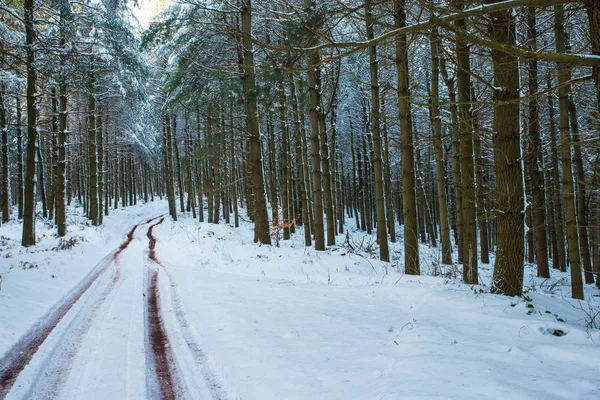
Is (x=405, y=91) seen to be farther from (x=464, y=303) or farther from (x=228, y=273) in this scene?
(x=228, y=273)

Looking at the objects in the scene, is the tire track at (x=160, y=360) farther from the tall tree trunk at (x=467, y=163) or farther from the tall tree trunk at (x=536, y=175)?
the tall tree trunk at (x=536, y=175)

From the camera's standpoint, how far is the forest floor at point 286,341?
3.13 metres

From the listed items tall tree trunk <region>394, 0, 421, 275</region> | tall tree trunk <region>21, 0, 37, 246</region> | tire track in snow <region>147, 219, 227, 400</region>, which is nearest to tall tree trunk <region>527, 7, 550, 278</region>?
tall tree trunk <region>394, 0, 421, 275</region>

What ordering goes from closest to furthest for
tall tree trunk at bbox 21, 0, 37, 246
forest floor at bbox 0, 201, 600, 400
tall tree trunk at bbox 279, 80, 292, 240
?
forest floor at bbox 0, 201, 600, 400 < tall tree trunk at bbox 21, 0, 37, 246 < tall tree trunk at bbox 279, 80, 292, 240

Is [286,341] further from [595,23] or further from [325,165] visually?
[325,165]

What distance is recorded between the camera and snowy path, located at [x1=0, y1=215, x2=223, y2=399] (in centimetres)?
330

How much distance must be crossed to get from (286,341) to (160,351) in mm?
1518

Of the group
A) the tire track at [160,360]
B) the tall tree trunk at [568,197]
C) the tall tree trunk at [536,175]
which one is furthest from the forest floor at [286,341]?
the tall tree trunk at [536,175]

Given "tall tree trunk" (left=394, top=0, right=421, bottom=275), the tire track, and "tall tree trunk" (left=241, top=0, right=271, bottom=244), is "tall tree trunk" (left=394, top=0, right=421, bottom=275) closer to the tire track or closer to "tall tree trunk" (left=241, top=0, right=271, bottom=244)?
"tall tree trunk" (left=241, top=0, right=271, bottom=244)

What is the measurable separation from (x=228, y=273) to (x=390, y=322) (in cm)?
545

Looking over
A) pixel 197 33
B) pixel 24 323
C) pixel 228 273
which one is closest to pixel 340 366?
pixel 24 323

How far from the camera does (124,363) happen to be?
12.6ft

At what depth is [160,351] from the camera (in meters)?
4.16

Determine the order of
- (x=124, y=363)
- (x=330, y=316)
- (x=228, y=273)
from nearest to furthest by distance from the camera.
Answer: (x=124, y=363)
(x=330, y=316)
(x=228, y=273)
